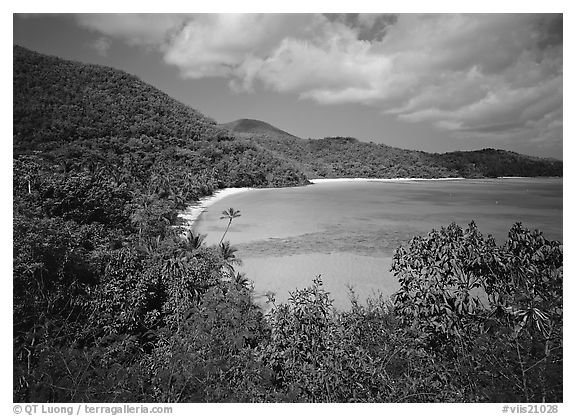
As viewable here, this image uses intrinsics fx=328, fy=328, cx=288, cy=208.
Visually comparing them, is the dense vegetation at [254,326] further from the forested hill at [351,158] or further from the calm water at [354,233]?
the forested hill at [351,158]

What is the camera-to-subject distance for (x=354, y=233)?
26.3 feet

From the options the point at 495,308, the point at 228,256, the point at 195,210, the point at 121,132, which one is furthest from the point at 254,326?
the point at 121,132

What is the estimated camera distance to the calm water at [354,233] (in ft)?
18.7

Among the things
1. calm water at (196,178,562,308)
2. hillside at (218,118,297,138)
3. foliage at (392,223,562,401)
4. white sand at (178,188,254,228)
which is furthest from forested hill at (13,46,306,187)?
foliage at (392,223,562,401)

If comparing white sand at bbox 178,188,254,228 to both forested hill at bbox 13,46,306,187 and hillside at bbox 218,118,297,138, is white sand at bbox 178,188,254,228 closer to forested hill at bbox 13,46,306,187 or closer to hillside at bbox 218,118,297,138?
forested hill at bbox 13,46,306,187

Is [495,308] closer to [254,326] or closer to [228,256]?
[254,326]

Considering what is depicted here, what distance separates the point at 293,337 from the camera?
3.17m

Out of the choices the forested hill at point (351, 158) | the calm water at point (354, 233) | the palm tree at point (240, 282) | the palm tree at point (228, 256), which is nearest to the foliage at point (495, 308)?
the calm water at point (354, 233)

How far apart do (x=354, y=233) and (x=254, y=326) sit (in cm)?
437

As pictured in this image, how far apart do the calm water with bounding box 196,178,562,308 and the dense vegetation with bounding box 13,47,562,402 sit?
859mm

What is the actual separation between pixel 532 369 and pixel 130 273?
5.12m

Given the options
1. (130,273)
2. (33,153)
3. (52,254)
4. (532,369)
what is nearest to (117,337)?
(130,273)

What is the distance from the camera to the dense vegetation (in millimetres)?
2867

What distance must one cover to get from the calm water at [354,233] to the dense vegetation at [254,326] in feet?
2.82
